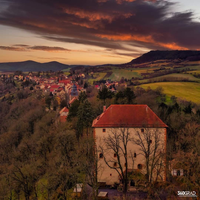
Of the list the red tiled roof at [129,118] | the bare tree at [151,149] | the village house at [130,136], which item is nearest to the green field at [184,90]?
the red tiled roof at [129,118]

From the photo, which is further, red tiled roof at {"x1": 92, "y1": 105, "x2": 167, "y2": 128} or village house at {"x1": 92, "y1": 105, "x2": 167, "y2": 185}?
red tiled roof at {"x1": 92, "y1": 105, "x2": 167, "y2": 128}

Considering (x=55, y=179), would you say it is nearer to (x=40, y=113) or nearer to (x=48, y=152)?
(x=48, y=152)

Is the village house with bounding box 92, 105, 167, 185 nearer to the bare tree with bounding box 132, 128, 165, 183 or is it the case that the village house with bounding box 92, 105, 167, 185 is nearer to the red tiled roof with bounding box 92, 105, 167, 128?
the red tiled roof with bounding box 92, 105, 167, 128

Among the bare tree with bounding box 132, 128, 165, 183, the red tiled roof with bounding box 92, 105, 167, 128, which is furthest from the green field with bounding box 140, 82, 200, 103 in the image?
the bare tree with bounding box 132, 128, 165, 183

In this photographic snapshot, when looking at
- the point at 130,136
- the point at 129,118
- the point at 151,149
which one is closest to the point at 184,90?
the point at 129,118

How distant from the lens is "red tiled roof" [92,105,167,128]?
3066 centimetres

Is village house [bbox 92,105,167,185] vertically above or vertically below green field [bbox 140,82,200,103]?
below

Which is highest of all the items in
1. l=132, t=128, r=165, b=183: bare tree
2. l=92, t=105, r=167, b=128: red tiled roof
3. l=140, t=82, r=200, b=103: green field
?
l=140, t=82, r=200, b=103: green field

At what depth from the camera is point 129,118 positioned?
31500mm

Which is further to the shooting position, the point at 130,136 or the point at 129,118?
the point at 129,118

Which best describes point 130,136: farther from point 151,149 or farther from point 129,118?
point 151,149

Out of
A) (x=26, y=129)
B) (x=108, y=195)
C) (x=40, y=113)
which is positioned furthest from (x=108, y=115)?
(x=40, y=113)

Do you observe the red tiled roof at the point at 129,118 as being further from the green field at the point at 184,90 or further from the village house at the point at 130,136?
the green field at the point at 184,90

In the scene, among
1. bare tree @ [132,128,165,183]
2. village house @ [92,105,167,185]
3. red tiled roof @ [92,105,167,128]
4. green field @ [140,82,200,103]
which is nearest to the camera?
bare tree @ [132,128,165,183]
